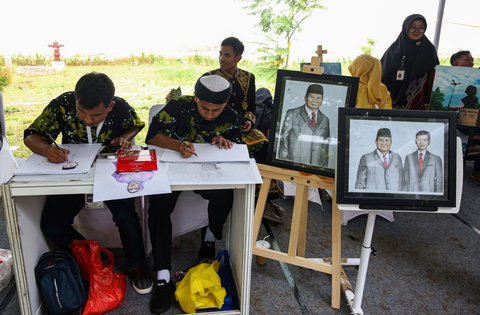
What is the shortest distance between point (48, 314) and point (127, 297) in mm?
318

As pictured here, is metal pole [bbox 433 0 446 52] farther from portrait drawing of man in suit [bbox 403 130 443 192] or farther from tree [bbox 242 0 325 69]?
portrait drawing of man in suit [bbox 403 130 443 192]

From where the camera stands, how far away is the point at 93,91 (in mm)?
1461

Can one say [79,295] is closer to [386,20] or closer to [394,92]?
[394,92]

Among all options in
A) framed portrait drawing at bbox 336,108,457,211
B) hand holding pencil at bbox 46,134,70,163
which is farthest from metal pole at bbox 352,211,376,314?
hand holding pencil at bbox 46,134,70,163

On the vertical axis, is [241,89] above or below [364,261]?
above

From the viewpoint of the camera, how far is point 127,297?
5.56 feet

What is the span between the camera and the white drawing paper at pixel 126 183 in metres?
1.23

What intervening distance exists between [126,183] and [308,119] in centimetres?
80

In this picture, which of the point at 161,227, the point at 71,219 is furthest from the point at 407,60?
the point at 71,219

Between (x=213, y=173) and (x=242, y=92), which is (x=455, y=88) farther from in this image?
(x=213, y=173)

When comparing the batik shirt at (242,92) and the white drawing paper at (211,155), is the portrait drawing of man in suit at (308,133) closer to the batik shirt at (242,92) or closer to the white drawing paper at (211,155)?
the white drawing paper at (211,155)

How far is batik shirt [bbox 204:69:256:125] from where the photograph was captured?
102 inches

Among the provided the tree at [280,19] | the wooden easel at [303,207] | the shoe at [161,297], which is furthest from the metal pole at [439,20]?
the shoe at [161,297]

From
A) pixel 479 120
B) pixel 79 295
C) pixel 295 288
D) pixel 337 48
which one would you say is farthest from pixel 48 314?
pixel 337 48
